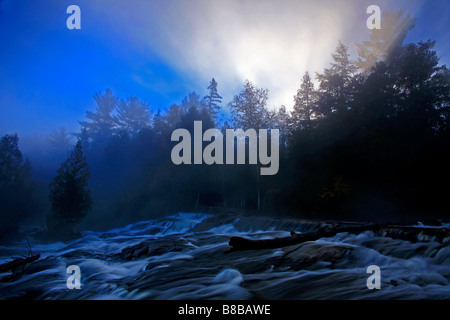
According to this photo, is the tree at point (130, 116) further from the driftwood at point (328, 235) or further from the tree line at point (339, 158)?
the driftwood at point (328, 235)

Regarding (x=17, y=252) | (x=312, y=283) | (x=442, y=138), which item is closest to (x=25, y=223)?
(x=17, y=252)

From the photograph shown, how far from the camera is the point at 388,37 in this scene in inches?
955

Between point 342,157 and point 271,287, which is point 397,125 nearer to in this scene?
point 342,157

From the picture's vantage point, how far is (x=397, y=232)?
6.49 meters

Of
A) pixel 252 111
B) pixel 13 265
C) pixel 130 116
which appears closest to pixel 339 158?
pixel 252 111

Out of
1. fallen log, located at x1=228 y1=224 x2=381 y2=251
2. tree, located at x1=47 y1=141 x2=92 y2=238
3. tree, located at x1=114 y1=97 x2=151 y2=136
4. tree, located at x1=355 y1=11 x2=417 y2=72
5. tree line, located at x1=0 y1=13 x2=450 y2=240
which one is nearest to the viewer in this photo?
fallen log, located at x1=228 y1=224 x2=381 y2=251

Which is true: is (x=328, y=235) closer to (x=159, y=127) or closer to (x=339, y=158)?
(x=339, y=158)

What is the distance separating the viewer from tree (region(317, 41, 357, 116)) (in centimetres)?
2384

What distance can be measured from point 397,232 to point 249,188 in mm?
18022

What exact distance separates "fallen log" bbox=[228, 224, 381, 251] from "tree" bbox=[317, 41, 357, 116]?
1870cm

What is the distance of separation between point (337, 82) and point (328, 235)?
22.8m

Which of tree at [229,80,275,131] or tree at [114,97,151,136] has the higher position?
tree at [114,97,151,136]

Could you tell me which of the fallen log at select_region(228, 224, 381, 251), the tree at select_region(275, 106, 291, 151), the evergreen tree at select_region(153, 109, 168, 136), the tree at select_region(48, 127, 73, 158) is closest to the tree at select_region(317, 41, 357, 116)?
the tree at select_region(275, 106, 291, 151)

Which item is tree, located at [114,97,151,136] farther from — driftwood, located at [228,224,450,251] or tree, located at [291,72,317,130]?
driftwood, located at [228,224,450,251]
